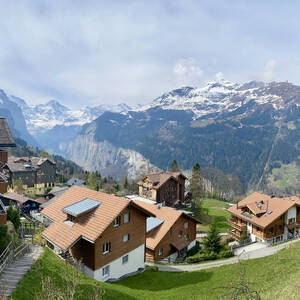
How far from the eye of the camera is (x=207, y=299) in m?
18.8

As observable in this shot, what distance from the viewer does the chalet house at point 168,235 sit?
3769 centimetres

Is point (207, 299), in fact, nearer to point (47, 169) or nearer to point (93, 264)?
point (93, 264)

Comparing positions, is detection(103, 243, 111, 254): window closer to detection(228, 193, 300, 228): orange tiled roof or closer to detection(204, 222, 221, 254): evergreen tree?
detection(204, 222, 221, 254): evergreen tree

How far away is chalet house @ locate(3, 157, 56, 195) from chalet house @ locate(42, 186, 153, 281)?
73504 millimetres

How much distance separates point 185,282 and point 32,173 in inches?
3576

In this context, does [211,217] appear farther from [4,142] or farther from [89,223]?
[4,142]

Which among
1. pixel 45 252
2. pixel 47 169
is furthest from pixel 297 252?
pixel 47 169

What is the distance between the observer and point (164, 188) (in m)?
78.1

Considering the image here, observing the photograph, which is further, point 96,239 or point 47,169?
point 47,169

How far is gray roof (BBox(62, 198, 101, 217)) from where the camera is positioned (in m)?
26.5

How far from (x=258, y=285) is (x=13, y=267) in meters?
19.7

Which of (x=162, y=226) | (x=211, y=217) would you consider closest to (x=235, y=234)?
(x=162, y=226)

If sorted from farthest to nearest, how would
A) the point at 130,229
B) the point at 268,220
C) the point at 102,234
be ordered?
the point at 268,220 → the point at 130,229 → the point at 102,234

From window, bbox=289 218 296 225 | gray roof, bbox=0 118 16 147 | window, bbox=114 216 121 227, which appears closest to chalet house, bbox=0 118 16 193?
gray roof, bbox=0 118 16 147
